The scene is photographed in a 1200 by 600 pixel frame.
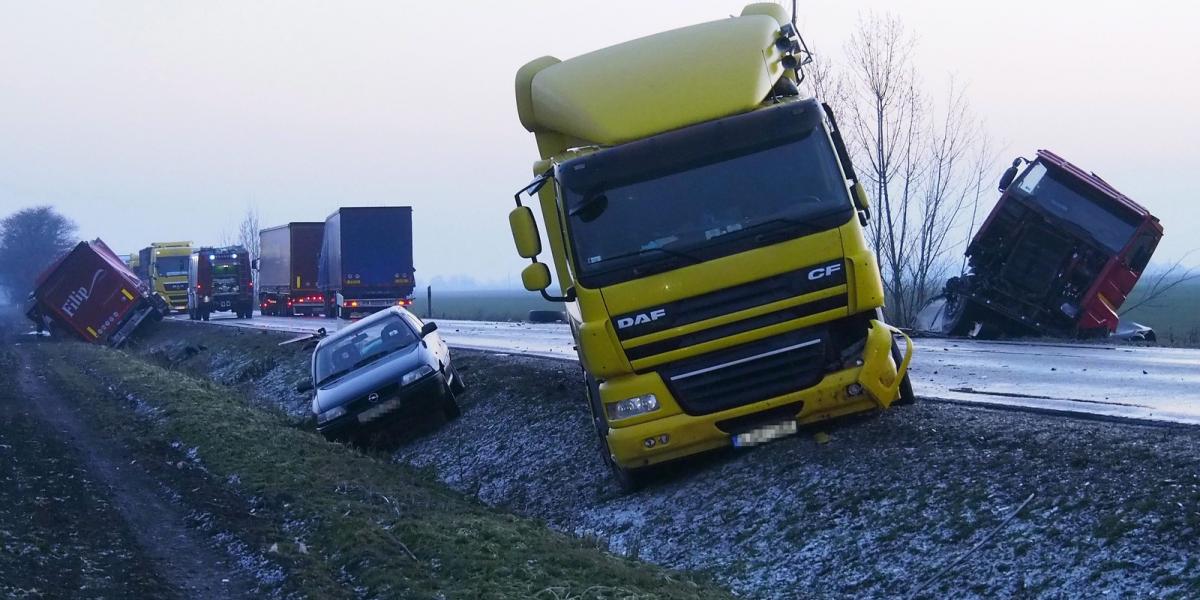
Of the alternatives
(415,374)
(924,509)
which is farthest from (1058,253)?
(924,509)

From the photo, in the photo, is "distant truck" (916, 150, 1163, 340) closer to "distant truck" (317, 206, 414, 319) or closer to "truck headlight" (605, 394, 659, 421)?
"truck headlight" (605, 394, 659, 421)

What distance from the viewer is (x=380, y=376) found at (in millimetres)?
16859

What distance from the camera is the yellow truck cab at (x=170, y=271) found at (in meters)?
62.6

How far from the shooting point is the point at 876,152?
1237 inches

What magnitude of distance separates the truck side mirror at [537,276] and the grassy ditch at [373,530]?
1889mm

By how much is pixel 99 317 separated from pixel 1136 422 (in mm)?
40554

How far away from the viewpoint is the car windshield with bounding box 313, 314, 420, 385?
58.1ft

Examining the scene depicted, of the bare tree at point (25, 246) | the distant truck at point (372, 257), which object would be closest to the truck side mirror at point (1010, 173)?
the distant truck at point (372, 257)

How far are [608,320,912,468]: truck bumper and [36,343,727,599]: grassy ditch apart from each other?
901 mm

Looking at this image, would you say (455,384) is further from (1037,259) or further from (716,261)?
(716,261)

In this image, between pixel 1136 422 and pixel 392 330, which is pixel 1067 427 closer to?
pixel 1136 422

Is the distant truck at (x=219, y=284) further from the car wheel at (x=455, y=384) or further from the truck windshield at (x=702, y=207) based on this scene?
the truck windshield at (x=702, y=207)

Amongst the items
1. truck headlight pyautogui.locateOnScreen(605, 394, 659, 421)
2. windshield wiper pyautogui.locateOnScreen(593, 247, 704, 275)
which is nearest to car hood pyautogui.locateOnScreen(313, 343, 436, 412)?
truck headlight pyautogui.locateOnScreen(605, 394, 659, 421)

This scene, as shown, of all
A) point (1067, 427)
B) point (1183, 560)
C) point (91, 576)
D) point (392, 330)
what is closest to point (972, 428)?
point (1067, 427)
